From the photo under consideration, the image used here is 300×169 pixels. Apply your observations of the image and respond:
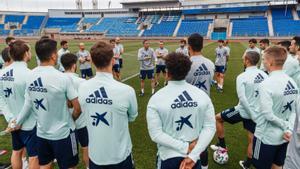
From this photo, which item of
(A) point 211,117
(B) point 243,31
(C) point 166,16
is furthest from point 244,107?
(C) point 166,16

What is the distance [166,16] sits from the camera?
66.8 metres

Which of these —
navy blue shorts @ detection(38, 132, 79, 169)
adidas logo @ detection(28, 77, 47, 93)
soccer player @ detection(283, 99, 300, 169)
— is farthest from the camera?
navy blue shorts @ detection(38, 132, 79, 169)

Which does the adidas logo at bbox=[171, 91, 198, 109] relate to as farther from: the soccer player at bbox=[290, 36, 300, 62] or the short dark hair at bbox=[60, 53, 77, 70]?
the soccer player at bbox=[290, 36, 300, 62]

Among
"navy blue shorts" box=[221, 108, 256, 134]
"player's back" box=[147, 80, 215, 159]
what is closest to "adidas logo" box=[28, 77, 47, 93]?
"player's back" box=[147, 80, 215, 159]

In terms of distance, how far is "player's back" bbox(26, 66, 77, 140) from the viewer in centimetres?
347

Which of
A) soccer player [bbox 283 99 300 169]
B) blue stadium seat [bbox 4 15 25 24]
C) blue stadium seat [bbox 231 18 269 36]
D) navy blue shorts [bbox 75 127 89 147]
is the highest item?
blue stadium seat [bbox 4 15 25 24]

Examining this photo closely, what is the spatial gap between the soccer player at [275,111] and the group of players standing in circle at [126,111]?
0.01m

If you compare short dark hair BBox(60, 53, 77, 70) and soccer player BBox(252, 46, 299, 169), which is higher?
short dark hair BBox(60, 53, 77, 70)

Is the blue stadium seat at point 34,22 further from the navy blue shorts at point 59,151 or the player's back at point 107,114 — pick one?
the player's back at point 107,114

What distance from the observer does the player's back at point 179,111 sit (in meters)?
2.75

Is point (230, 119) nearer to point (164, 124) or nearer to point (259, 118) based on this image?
point (259, 118)

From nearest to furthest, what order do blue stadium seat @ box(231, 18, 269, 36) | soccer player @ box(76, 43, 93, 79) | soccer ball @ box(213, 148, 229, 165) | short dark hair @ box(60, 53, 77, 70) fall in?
short dark hair @ box(60, 53, 77, 70), soccer ball @ box(213, 148, 229, 165), soccer player @ box(76, 43, 93, 79), blue stadium seat @ box(231, 18, 269, 36)

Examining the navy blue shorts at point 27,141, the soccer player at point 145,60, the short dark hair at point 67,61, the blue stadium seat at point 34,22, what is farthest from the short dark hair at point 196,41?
the blue stadium seat at point 34,22

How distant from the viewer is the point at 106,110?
3008 millimetres
